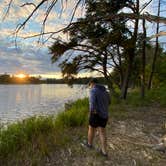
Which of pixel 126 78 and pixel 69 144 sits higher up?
pixel 126 78

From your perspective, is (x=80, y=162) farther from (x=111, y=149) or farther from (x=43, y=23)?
(x=43, y=23)

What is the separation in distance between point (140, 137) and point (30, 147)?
347cm

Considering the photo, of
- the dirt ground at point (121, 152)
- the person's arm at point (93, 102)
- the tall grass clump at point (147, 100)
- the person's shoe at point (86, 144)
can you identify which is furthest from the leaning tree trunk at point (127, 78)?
the person's arm at point (93, 102)

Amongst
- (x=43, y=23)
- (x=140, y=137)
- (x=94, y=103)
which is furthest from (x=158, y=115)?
(x=43, y=23)

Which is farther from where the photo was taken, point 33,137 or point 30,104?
point 30,104

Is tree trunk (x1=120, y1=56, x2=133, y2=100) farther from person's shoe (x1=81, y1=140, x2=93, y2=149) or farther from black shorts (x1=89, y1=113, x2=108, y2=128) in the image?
black shorts (x1=89, y1=113, x2=108, y2=128)

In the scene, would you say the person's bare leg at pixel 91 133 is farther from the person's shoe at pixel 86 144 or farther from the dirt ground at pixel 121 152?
the dirt ground at pixel 121 152

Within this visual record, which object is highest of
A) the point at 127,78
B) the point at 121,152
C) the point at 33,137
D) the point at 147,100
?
the point at 127,78

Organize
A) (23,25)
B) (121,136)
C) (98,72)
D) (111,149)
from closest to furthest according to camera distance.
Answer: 1. (23,25)
2. (111,149)
3. (121,136)
4. (98,72)

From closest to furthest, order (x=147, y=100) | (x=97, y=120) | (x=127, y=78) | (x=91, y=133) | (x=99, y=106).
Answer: (x=99, y=106) → (x=97, y=120) → (x=91, y=133) → (x=147, y=100) → (x=127, y=78)

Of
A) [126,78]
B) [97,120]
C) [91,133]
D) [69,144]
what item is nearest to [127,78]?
[126,78]

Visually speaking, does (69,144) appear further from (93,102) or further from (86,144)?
(93,102)

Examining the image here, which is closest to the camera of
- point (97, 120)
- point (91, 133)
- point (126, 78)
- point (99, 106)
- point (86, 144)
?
point (99, 106)

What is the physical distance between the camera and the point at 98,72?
101ft
